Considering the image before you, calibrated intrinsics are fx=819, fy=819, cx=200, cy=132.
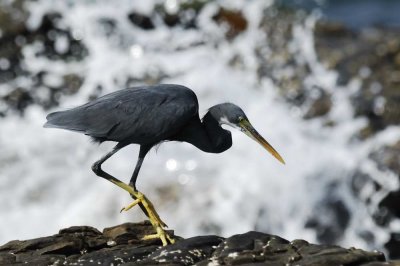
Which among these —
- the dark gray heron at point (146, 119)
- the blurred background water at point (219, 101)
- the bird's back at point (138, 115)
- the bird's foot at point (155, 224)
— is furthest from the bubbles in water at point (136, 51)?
the bird's foot at point (155, 224)

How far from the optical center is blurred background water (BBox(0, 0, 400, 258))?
10.5m

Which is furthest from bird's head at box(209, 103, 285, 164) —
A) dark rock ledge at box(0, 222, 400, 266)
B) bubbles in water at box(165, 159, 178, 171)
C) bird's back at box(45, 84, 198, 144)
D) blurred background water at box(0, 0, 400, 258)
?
bubbles in water at box(165, 159, 178, 171)

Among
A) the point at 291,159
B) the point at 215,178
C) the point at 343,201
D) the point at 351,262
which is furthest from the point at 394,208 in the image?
the point at 351,262

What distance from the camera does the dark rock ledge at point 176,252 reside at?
5516 millimetres

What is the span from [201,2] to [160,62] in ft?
6.85

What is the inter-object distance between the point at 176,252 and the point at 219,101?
6681mm

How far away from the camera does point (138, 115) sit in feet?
20.0

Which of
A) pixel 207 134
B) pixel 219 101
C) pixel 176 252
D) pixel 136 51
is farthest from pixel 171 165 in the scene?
pixel 176 252

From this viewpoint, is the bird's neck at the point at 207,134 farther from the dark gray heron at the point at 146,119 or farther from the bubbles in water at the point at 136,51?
the bubbles in water at the point at 136,51

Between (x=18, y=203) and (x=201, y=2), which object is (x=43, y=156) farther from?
(x=201, y=2)

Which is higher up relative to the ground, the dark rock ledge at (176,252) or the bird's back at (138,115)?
the bird's back at (138,115)

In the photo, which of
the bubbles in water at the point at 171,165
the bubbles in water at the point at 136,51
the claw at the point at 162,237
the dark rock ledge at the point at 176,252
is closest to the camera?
the dark rock ledge at the point at 176,252

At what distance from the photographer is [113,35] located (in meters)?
14.3

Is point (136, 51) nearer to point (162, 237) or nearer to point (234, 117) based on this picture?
point (234, 117)
